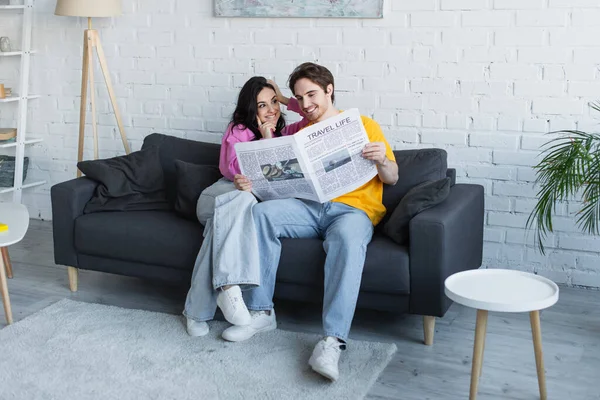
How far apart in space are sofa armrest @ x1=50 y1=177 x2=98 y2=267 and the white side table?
148mm

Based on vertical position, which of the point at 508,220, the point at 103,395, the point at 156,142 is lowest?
the point at 103,395

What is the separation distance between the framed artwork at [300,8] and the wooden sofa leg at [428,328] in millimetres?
1545

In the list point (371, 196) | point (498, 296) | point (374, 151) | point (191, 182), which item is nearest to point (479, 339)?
point (498, 296)

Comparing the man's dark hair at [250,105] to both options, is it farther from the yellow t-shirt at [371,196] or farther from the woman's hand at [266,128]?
the yellow t-shirt at [371,196]

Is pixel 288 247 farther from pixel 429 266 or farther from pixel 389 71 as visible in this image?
pixel 389 71

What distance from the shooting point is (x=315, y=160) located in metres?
3.11

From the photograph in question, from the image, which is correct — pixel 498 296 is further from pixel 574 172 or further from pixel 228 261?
pixel 228 261

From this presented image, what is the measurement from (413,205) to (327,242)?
368 millimetres

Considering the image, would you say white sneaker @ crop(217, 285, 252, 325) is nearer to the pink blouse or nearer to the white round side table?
the pink blouse

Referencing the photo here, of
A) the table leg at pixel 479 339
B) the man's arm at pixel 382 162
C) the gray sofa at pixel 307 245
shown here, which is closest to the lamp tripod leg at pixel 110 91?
the gray sofa at pixel 307 245

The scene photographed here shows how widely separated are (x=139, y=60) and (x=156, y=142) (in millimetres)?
697

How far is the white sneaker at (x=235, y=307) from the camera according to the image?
10.5 ft

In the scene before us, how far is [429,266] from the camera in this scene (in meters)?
3.05

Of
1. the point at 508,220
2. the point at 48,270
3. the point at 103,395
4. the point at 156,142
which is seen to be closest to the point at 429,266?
the point at 508,220
